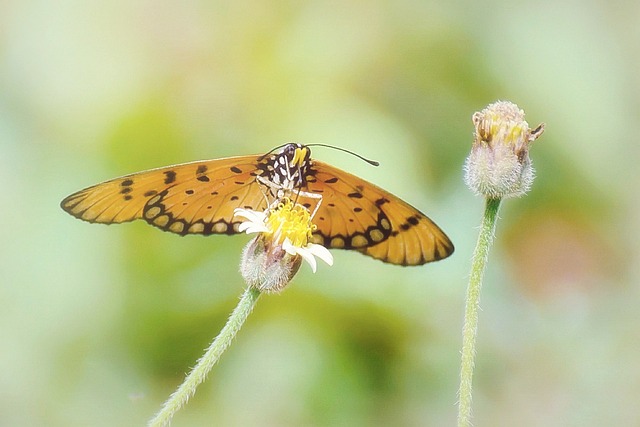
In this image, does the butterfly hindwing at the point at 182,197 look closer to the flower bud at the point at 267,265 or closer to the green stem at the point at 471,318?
the flower bud at the point at 267,265

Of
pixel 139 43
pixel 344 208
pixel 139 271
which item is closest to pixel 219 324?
pixel 139 271

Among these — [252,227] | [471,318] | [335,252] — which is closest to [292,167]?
[252,227]

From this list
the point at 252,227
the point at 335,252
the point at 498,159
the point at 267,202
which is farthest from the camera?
the point at 335,252

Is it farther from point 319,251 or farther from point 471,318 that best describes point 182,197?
point 471,318

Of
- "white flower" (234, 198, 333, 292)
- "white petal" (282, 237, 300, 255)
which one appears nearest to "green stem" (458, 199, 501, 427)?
"white flower" (234, 198, 333, 292)

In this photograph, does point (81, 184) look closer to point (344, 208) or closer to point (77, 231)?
point (77, 231)
